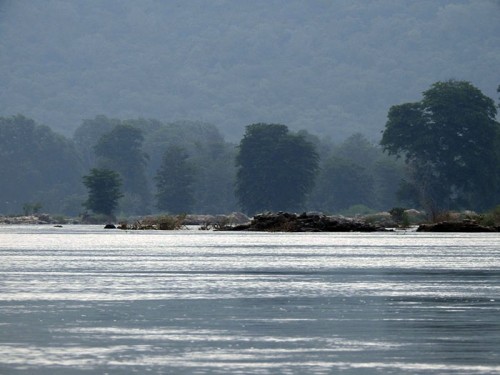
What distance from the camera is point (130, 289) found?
31.3m

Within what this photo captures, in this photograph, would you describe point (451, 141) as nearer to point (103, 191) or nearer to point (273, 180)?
point (273, 180)

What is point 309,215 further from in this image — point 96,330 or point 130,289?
point 96,330

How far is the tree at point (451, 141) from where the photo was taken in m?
176

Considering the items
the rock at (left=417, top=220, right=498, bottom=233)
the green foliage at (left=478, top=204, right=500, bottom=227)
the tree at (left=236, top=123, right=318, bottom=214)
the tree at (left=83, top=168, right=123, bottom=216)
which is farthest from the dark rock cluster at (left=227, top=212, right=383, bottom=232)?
the tree at (left=236, top=123, right=318, bottom=214)


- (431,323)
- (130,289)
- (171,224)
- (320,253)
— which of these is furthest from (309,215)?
(431,323)

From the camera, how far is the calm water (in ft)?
58.2

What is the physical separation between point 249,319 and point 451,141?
15843 centimetres

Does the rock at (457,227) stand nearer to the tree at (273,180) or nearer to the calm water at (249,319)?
the calm water at (249,319)

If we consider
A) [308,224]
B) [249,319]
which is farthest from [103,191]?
[249,319]

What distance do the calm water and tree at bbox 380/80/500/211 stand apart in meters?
135

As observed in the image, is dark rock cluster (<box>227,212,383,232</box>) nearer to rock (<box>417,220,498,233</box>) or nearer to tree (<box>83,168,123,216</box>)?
rock (<box>417,220,498,233</box>)

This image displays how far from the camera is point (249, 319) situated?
23.8 metres

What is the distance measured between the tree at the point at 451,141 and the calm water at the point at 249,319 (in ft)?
442

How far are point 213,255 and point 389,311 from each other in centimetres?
2848
